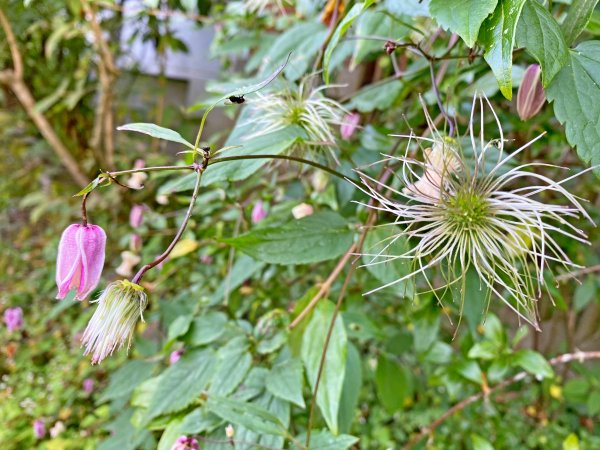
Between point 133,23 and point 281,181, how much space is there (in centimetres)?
108

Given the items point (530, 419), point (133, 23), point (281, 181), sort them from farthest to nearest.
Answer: point (133, 23) → point (530, 419) → point (281, 181)

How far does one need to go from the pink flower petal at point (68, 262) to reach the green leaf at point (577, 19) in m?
0.40

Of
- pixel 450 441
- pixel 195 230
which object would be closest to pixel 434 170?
pixel 195 230

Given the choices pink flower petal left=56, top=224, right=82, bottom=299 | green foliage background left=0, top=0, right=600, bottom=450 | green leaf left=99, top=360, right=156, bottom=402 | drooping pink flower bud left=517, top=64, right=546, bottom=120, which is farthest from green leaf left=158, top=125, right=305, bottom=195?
green leaf left=99, top=360, right=156, bottom=402

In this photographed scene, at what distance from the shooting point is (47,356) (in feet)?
4.77

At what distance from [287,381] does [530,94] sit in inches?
14.7

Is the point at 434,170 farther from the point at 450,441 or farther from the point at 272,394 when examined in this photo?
the point at 450,441

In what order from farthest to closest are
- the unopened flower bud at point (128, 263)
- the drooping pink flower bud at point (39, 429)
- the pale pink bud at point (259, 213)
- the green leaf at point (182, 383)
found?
the drooping pink flower bud at point (39, 429) < the unopened flower bud at point (128, 263) < the pale pink bud at point (259, 213) < the green leaf at point (182, 383)

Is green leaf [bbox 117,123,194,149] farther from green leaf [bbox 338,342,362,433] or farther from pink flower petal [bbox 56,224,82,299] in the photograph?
green leaf [bbox 338,342,362,433]

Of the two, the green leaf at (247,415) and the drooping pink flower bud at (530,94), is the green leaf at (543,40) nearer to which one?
the drooping pink flower bud at (530,94)

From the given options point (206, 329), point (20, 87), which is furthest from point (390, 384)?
point (20, 87)

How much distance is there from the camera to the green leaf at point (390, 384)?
0.83 metres

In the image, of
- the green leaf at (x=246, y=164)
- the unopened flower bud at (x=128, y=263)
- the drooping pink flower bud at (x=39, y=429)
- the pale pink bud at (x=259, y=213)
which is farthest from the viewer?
the drooping pink flower bud at (x=39, y=429)

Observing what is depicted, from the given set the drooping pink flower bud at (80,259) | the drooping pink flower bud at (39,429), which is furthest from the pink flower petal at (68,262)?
the drooping pink flower bud at (39,429)
